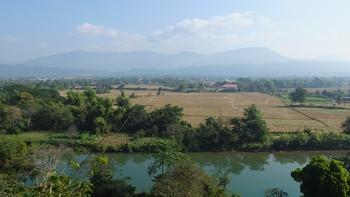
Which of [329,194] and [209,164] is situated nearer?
[329,194]

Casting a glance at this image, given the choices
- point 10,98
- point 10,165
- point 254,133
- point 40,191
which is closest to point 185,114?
point 254,133

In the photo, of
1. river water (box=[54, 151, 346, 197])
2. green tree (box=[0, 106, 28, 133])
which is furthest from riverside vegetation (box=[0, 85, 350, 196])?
river water (box=[54, 151, 346, 197])

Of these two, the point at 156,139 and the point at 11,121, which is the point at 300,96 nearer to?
the point at 156,139

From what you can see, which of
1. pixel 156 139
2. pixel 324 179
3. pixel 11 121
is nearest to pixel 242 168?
pixel 156 139

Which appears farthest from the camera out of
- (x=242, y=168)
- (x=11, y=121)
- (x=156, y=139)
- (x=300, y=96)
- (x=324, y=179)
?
(x=300, y=96)

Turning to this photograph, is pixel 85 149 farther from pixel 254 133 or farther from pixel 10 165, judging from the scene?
pixel 254 133
